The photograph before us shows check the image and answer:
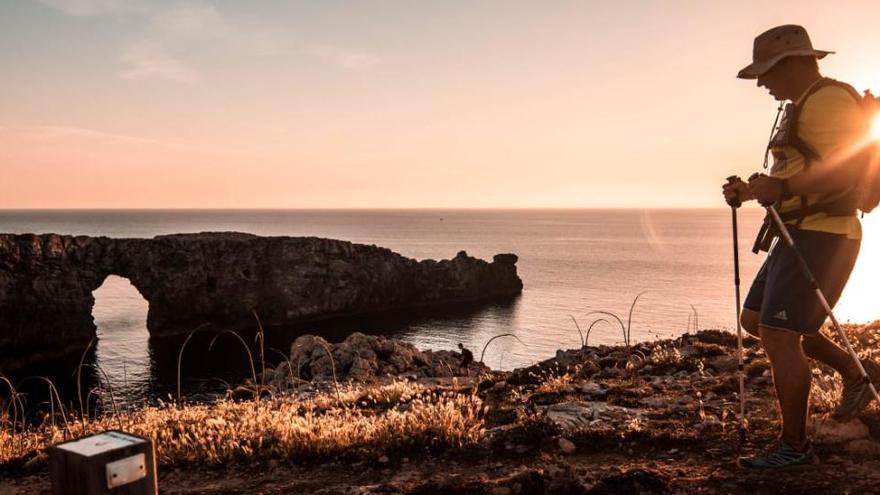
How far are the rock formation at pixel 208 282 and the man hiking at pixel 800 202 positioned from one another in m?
69.6

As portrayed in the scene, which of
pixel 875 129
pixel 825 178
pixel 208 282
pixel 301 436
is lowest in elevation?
pixel 208 282

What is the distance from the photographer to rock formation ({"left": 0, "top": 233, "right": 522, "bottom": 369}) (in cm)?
6331

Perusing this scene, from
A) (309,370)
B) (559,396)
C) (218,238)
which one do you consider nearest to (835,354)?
(559,396)

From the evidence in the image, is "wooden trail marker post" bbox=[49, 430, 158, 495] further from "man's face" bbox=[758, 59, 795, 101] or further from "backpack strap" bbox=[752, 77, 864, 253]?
"man's face" bbox=[758, 59, 795, 101]

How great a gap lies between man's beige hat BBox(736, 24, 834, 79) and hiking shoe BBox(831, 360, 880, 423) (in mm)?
2813

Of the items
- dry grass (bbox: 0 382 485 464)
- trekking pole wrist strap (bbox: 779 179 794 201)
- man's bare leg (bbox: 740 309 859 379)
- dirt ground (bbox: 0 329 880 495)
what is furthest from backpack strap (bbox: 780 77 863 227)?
dry grass (bbox: 0 382 485 464)

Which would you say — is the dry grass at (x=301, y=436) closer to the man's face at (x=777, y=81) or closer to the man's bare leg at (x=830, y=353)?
the man's bare leg at (x=830, y=353)

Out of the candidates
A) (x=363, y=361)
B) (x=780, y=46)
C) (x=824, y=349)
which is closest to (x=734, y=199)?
(x=780, y=46)

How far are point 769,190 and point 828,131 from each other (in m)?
0.56

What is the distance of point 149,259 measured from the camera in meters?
73.6

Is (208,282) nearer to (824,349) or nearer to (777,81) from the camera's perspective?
(824,349)

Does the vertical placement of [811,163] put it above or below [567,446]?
above

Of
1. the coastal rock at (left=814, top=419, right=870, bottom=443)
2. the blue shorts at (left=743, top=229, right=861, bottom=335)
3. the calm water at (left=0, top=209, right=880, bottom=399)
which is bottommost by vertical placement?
the calm water at (left=0, top=209, right=880, bottom=399)

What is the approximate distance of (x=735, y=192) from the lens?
503cm
